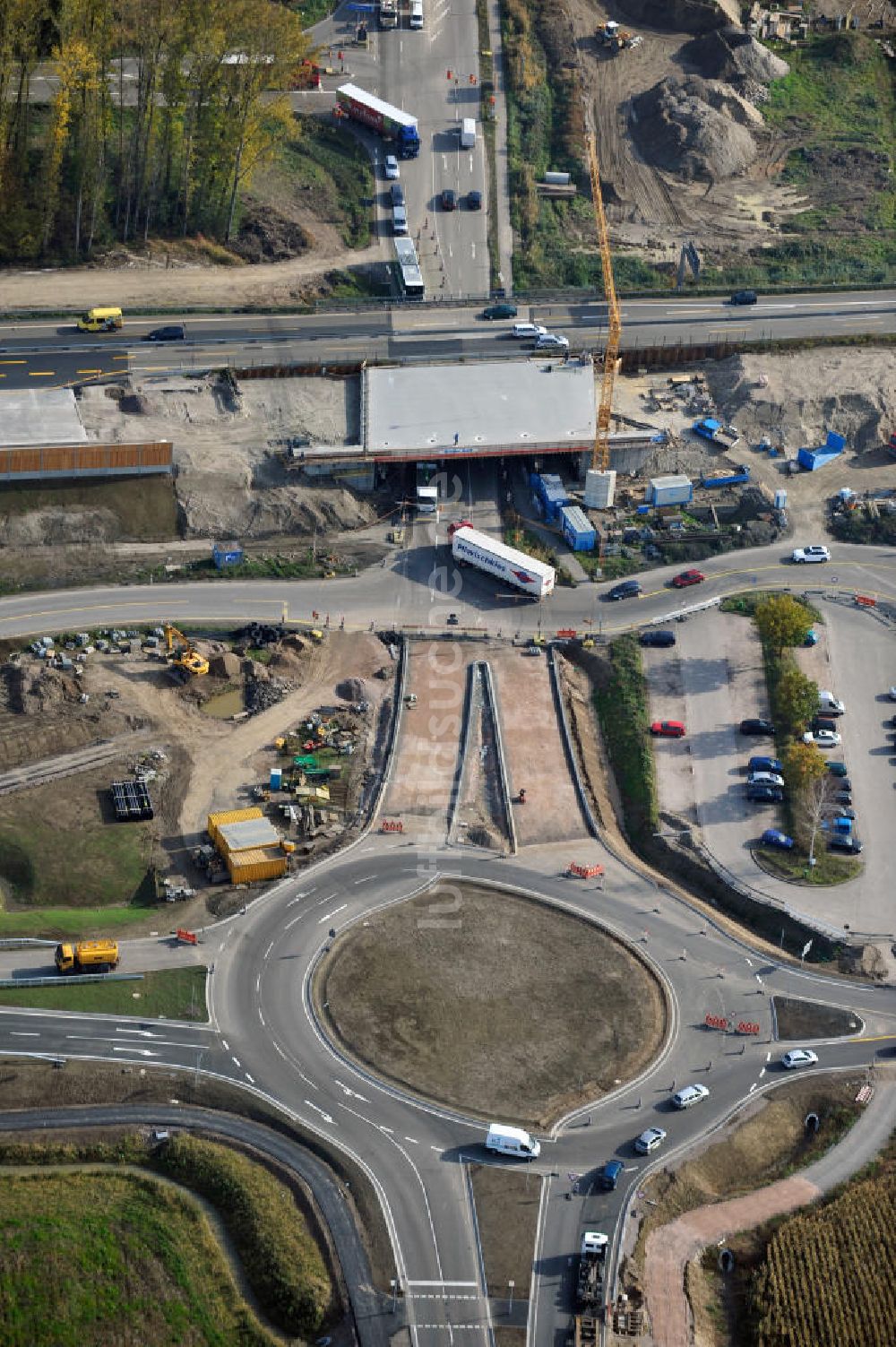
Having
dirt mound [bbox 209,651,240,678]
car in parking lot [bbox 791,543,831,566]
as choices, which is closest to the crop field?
dirt mound [bbox 209,651,240,678]

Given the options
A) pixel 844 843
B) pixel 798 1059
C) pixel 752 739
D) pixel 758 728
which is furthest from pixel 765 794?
pixel 798 1059

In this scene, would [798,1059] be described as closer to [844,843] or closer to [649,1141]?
[649,1141]

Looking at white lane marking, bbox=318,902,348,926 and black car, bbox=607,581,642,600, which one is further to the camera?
black car, bbox=607,581,642,600

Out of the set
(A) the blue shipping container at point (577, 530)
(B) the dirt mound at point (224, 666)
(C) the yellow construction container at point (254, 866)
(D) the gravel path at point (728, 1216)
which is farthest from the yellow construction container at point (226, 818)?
(A) the blue shipping container at point (577, 530)

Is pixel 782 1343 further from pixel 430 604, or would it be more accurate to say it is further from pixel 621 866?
pixel 430 604

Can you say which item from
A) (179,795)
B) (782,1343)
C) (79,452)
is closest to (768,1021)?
(782,1343)

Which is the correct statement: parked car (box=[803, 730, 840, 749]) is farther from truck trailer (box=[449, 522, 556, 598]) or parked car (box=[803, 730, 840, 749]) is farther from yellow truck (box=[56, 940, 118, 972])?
yellow truck (box=[56, 940, 118, 972])
